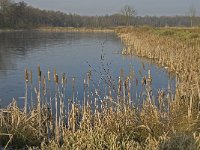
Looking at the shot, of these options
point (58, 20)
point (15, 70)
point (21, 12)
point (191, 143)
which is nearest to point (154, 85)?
point (15, 70)

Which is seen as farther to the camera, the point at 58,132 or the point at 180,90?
the point at 180,90

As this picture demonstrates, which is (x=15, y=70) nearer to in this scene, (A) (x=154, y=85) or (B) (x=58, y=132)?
(A) (x=154, y=85)

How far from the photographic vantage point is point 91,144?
6.05 meters

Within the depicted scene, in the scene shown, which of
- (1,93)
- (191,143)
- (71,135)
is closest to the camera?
(191,143)

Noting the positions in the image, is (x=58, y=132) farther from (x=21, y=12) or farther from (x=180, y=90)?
(x=21, y=12)

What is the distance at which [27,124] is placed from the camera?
24.4 feet

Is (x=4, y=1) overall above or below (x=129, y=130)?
above

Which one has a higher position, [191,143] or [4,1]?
[4,1]

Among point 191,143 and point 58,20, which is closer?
point 191,143

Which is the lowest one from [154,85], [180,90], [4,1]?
[154,85]

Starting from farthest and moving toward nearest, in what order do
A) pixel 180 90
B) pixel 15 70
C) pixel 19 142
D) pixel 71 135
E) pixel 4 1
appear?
pixel 4 1 < pixel 15 70 < pixel 180 90 < pixel 19 142 < pixel 71 135

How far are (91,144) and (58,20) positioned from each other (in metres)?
128

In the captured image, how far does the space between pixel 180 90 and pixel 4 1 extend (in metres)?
95.5

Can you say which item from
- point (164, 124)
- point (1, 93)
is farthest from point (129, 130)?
point (1, 93)
